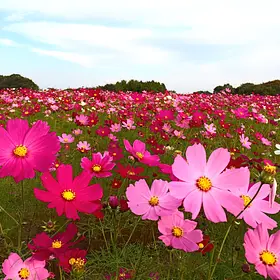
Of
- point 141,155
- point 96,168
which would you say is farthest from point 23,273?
point 141,155

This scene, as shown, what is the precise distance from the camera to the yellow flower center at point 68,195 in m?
0.95

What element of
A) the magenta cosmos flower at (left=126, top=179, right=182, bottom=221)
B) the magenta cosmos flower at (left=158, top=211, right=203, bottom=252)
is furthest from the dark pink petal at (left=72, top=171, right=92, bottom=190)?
the magenta cosmos flower at (left=158, top=211, right=203, bottom=252)

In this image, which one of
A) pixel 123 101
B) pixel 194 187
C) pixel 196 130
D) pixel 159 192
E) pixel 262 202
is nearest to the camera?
pixel 194 187

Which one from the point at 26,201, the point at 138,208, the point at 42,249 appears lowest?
the point at 26,201

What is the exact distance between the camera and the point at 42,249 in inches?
38.4

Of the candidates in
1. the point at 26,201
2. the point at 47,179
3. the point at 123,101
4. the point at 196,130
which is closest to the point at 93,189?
the point at 47,179

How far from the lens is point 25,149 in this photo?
0.96 meters

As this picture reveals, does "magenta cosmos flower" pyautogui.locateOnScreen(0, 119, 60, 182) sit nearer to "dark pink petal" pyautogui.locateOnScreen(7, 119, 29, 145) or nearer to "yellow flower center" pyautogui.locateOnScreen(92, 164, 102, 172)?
"dark pink petal" pyautogui.locateOnScreen(7, 119, 29, 145)

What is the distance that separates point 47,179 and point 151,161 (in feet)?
1.75

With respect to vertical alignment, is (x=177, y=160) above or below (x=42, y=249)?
above

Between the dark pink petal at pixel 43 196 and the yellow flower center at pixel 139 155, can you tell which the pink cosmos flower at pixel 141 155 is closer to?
the yellow flower center at pixel 139 155

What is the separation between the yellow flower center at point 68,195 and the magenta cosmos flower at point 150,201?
0.14 meters

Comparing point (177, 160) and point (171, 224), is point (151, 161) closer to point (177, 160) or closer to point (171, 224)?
point (171, 224)

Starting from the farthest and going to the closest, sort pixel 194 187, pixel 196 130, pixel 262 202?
pixel 196 130 < pixel 262 202 < pixel 194 187
